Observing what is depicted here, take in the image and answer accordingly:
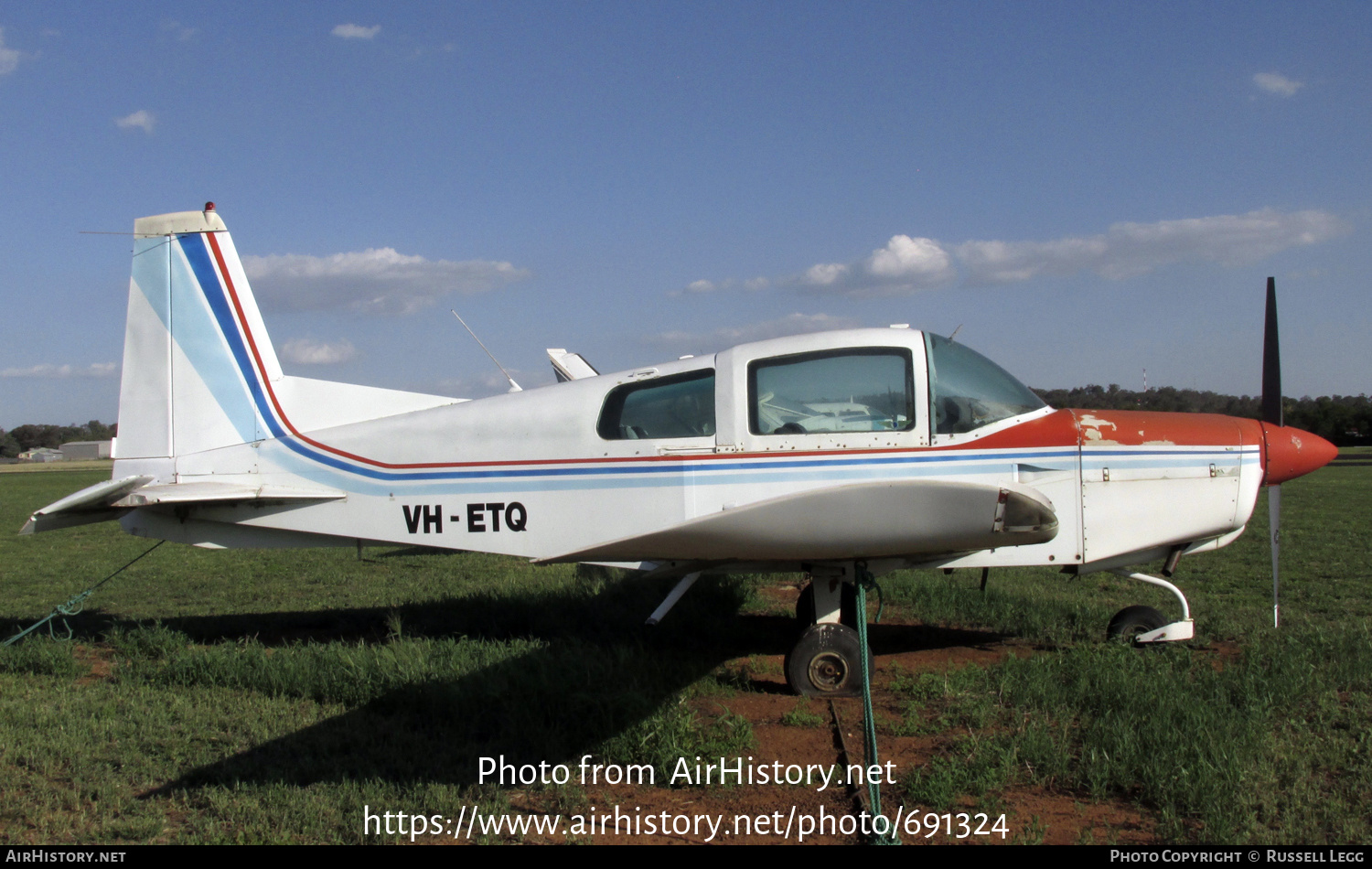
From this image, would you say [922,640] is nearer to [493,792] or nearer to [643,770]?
[643,770]

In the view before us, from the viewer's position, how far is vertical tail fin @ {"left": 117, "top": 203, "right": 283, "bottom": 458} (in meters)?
6.66

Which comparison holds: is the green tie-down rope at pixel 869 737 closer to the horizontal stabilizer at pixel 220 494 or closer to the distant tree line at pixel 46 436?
the horizontal stabilizer at pixel 220 494

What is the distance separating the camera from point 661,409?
5598 millimetres

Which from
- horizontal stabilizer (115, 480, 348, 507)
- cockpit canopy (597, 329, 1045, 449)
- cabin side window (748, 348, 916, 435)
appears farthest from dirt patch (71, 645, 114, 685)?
A: cabin side window (748, 348, 916, 435)

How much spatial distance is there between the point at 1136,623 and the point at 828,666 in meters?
2.41

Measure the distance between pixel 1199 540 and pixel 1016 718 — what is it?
7.40ft

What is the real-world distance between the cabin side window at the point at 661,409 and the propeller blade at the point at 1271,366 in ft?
13.8

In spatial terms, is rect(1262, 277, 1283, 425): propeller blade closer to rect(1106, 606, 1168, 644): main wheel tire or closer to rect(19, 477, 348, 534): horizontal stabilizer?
rect(1106, 606, 1168, 644): main wheel tire

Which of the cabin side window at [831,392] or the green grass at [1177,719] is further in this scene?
the cabin side window at [831,392]

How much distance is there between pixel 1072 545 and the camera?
5.46 metres

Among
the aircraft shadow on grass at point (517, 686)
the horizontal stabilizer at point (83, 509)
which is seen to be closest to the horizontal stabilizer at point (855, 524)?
the aircraft shadow on grass at point (517, 686)

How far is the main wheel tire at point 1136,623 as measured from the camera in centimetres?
605

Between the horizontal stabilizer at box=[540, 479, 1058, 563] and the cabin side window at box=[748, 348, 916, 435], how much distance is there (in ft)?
4.83

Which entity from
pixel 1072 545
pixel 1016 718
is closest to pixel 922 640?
pixel 1072 545
